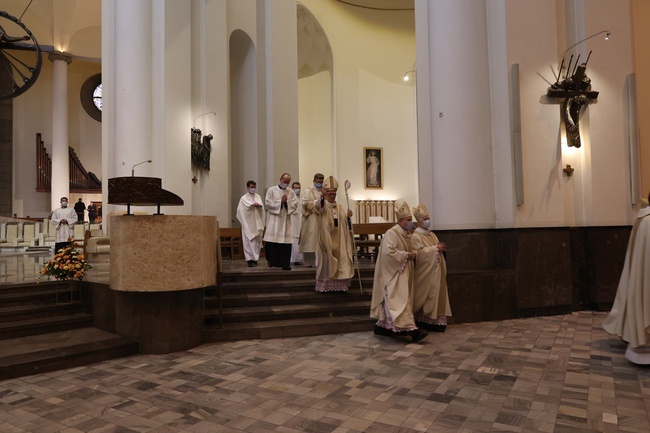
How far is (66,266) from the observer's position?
21.1ft

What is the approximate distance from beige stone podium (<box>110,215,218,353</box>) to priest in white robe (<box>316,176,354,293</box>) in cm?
189

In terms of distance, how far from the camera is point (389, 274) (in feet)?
20.2

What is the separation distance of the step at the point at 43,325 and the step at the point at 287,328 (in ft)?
5.38

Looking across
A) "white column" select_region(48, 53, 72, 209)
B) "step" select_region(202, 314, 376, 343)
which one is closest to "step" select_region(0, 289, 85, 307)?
"step" select_region(202, 314, 376, 343)

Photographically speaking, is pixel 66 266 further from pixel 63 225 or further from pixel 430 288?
pixel 63 225

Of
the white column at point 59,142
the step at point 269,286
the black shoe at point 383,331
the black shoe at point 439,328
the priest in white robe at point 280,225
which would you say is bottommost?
the black shoe at point 439,328

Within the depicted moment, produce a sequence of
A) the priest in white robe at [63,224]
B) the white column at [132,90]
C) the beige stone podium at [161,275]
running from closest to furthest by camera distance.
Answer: the beige stone podium at [161,275] < the white column at [132,90] < the priest in white robe at [63,224]

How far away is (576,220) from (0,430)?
27.4 ft

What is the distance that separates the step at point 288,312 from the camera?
21.6 ft

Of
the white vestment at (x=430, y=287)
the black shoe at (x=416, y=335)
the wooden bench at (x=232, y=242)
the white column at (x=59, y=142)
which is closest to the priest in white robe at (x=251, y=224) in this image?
the wooden bench at (x=232, y=242)

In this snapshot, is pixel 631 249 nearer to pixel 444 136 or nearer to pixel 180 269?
pixel 444 136

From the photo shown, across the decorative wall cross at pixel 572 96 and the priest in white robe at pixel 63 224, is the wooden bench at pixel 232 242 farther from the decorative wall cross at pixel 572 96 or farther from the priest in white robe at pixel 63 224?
the decorative wall cross at pixel 572 96

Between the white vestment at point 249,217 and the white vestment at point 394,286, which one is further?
the white vestment at point 249,217

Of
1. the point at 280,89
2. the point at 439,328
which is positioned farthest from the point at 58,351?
the point at 280,89
